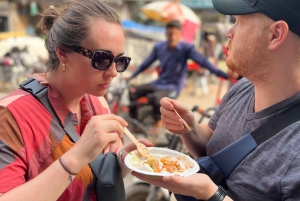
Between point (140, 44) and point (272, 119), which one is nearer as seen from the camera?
point (272, 119)

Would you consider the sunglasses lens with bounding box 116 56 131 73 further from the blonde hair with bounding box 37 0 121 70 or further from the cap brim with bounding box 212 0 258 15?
the cap brim with bounding box 212 0 258 15

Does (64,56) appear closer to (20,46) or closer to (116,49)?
(116,49)

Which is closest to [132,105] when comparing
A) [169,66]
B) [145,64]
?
[145,64]

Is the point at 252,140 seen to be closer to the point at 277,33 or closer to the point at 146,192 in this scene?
the point at 277,33

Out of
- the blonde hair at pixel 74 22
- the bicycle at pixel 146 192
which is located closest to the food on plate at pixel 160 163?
the blonde hair at pixel 74 22

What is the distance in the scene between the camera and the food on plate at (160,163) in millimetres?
1576

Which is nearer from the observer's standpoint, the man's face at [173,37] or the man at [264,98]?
the man at [264,98]

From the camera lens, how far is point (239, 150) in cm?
156

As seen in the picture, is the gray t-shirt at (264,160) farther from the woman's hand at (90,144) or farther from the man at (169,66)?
the man at (169,66)

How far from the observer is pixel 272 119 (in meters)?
1.56

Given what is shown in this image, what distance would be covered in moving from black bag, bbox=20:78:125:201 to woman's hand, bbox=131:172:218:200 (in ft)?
1.13

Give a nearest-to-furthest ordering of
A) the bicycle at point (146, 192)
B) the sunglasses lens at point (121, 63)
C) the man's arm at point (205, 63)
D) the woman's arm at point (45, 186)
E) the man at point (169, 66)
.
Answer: the woman's arm at point (45, 186) → the sunglasses lens at point (121, 63) → the bicycle at point (146, 192) → the man's arm at point (205, 63) → the man at point (169, 66)

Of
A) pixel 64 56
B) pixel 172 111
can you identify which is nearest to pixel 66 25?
pixel 64 56

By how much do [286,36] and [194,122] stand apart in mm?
816
